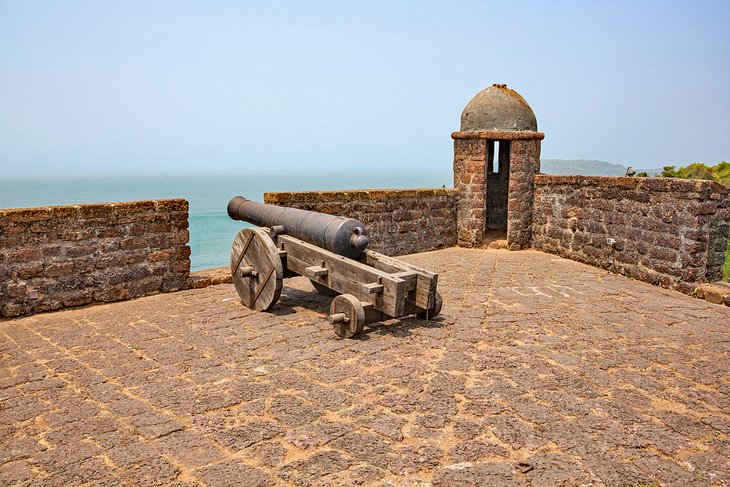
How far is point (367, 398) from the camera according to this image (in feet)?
11.8

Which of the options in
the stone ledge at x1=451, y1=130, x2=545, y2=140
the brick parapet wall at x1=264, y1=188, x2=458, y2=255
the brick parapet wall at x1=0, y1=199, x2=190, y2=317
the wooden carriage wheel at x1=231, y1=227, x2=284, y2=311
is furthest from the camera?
the stone ledge at x1=451, y1=130, x2=545, y2=140

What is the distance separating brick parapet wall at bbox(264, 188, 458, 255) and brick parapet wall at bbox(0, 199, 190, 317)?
1690 mm

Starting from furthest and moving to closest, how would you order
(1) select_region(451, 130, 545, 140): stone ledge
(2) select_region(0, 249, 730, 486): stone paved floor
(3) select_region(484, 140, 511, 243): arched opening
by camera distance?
1. (3) select_region(484, 140, 511, 243): arched opening
2. (1) select_region(451, 130, 545, 140): stone ledge
3. (2) select_region(0, 249, 730, 486): stone paved floor

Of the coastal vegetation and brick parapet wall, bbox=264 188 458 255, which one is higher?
the coastal vegetation

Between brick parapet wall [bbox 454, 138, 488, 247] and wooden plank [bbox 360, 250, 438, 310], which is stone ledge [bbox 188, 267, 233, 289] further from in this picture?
brick parapet wall [bbox 454, 138, 488, 247]

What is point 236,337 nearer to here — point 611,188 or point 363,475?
point 363,475

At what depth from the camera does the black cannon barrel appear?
532cm

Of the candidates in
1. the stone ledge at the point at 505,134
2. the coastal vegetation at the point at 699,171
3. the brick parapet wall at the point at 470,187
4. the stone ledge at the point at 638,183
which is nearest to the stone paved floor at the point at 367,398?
the stone ledge at the point at 638,183

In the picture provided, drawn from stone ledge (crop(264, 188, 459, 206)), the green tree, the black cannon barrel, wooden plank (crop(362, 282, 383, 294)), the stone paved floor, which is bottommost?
the stone paved floor

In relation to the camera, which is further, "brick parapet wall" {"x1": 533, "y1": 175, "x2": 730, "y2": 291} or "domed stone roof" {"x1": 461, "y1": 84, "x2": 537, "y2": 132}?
"domed stone roof" {"x1": 461, "y1": 84, "x2": 537, "y2": 132}

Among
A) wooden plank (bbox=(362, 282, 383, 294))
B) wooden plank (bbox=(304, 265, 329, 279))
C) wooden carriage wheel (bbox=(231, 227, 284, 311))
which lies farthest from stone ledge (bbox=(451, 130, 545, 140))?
wooden plank (bbox=(362, 282, 383, 294))

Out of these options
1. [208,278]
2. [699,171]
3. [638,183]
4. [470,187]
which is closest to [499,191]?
[470,187]

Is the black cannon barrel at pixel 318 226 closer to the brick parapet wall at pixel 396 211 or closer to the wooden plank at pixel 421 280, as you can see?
the wooden plank at pixel 421 280

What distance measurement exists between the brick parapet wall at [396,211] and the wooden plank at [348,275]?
237 cm
